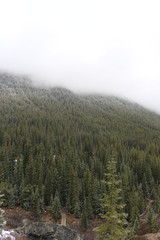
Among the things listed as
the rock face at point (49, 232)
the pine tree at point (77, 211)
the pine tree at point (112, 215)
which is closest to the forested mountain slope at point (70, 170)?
the pine tree at point (77, 211)

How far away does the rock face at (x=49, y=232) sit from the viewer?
29.3 meters

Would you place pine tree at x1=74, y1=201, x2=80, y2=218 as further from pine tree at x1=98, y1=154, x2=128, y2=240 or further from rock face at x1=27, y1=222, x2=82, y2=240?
pine tree at x1=98, y1=154, x2=128, y2=240

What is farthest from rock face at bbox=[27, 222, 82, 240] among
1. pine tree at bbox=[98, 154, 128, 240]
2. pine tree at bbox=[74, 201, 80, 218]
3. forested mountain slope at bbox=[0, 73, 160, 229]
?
pine tree at bbox=[74, 201, 80, 218]

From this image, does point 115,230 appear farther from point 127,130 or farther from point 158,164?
point 127,130

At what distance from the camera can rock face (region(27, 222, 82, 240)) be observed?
29297 mm

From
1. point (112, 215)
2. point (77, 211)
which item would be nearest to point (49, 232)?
point (112, 215)

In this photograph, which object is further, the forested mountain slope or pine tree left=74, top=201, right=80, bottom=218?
the forested mountain slope

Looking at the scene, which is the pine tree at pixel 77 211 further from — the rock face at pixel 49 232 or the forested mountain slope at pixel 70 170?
the rock face at pixel 49 232

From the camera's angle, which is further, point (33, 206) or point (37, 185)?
point (37, 185)

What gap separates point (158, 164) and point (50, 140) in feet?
190

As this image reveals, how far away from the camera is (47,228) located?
2994 centimetres

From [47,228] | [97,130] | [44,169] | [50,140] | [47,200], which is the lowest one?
[47,228]

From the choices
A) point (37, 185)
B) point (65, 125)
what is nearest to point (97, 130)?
point (65, 125)

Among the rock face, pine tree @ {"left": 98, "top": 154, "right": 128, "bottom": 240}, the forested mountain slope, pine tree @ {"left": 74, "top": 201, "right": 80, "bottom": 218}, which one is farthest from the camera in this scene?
the forested mountain slope
